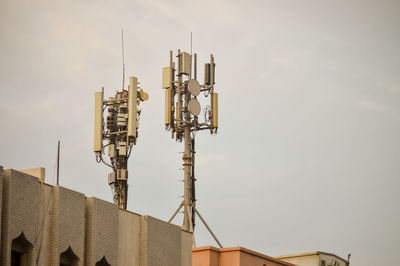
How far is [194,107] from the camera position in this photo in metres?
61.6

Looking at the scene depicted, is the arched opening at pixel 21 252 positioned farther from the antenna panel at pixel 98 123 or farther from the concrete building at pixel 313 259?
the concrete building at pixel 313 259

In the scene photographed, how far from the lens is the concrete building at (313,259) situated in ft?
206

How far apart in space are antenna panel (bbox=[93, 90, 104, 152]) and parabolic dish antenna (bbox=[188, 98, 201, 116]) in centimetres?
504

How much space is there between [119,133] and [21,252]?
23503mm

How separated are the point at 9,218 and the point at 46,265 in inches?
101

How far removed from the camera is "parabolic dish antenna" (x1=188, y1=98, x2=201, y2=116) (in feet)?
201

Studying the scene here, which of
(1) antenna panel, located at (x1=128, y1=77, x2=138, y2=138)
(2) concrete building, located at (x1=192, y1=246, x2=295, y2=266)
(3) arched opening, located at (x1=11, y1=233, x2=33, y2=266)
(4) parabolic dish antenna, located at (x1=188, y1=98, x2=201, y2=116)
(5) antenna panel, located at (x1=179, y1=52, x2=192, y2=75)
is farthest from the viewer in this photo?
(5) antenna panel, located at (x1=179, y1=52, x2=192, y2=75)

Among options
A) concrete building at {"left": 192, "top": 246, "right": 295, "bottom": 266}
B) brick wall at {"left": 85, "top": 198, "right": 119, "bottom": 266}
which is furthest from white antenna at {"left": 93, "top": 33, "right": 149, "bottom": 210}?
brick wall at {"left": 85, "top": 198, "right": 119, "bottom": 266}

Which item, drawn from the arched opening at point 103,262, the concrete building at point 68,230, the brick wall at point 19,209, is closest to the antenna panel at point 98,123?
the concrete building at point 68,230

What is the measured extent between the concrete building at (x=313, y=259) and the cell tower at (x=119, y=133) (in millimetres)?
10391

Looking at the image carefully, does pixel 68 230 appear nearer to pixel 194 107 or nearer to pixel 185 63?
pixel 194 107

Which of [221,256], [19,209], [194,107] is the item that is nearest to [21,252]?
[19,209]

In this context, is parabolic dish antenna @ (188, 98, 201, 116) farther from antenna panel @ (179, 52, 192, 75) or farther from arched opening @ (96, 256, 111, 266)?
arched opening @ (96, 256, 111, 266)

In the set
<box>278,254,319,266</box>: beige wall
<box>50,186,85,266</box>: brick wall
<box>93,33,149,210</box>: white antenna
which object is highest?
<box>93,33,149,210</box>: white antenna
